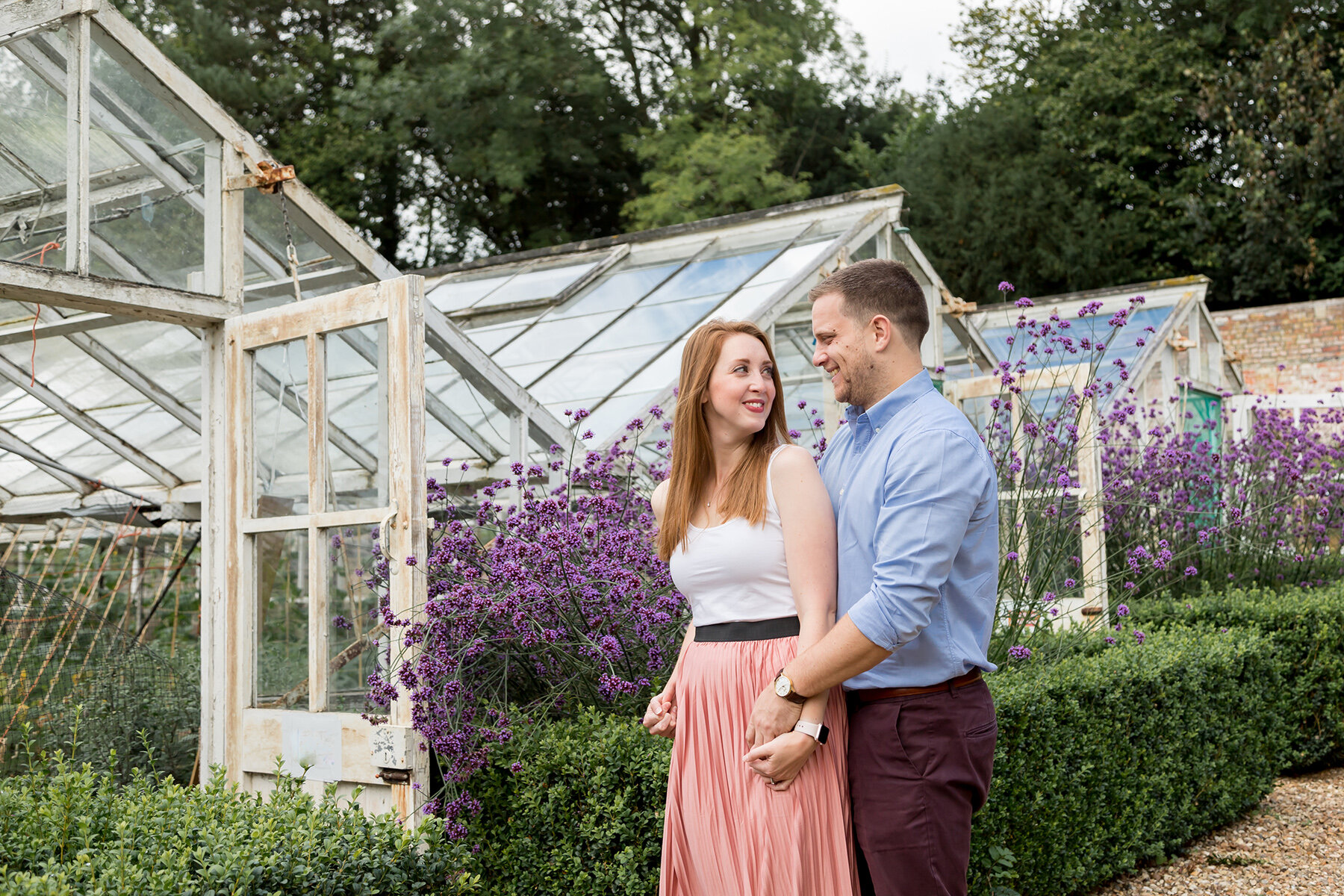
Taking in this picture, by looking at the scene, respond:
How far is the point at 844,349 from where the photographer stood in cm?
228

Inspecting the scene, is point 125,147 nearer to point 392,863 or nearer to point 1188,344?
point 392,863

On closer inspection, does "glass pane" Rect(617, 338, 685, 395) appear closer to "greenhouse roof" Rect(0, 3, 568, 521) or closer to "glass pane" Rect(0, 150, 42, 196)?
"greenhouse roof" Rect(0, 3, 568, 521)

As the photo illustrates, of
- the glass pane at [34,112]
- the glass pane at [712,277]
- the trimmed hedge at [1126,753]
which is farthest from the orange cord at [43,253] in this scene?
the glass pane at [712,277]

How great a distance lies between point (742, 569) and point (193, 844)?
1530mm

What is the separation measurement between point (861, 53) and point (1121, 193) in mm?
6656

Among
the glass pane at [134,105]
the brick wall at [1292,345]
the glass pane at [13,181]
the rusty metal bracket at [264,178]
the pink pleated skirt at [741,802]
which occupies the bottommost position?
the pink pleated skirt at [741,802]

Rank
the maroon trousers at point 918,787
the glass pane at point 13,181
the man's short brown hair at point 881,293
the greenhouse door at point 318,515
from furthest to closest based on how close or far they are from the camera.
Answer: the glass pane at point 13,181
the greenhouse door at point 318,515
the man's short brown hair at point 881,293
the maroon trousers at point 918,787

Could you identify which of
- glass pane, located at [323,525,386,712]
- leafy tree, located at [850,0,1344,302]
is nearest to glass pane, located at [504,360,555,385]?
glass pane, located at [323,525,386,712]

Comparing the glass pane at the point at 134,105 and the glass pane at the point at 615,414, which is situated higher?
the glass pane at the point at 134,105

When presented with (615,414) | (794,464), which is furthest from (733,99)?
(794,464)

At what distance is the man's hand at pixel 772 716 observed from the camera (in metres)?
2.10

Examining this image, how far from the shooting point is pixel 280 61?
21812 mm

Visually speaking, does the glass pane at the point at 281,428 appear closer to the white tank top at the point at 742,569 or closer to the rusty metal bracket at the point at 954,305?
the white tank top at the point at 742,569

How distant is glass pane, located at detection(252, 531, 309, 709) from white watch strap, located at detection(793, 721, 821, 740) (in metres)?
2.61
